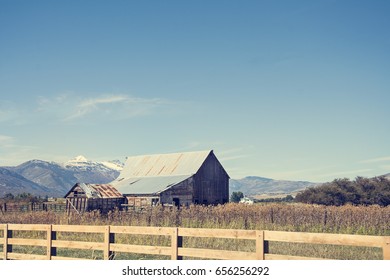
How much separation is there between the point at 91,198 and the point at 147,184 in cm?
817

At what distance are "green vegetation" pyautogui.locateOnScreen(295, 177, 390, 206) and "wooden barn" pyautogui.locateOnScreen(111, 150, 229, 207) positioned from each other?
11334 mm

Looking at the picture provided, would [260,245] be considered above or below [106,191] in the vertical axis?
below

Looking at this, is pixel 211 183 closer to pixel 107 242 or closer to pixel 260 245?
pixel 107 242

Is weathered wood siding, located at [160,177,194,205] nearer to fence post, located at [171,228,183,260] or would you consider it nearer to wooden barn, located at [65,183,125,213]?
wooden barn, located at [65,183,125,213]

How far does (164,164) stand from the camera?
5944cm

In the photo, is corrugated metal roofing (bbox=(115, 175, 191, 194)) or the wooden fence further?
corrugated metal roofing (bbox=(115, 175, 191, 194))

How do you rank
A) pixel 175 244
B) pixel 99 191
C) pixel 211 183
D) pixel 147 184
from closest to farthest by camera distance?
pixel 175 244
pixel 99 191
pixel 147 184
pixel 211 183

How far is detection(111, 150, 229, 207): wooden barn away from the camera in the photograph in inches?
2025

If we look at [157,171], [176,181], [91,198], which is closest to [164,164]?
[157,171]

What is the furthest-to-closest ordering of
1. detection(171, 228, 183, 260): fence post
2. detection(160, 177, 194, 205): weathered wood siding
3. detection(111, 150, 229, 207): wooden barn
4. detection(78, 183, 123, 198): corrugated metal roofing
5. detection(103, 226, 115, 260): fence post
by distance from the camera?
detection(111, 150, 229, 207): wooden barn → detection(160, 177, 194, 205): weathered wood siding → detection(78, 183, 123, 198): corrugated metal roofing → detection(103, 226, 115, 260): fence post → detection(171, 228, 183, 260): fence post

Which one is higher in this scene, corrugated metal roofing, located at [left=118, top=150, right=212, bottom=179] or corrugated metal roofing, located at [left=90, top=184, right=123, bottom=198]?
corrugated metal roofing, located at [left=118, top=150, right=212, bottom=179]

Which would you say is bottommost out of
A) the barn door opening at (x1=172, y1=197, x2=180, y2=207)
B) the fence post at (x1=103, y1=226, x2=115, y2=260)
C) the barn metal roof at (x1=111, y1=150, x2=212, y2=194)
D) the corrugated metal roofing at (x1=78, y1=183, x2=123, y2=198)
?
the fence post at (x1=103, y1=226, x2=115, y2=260)

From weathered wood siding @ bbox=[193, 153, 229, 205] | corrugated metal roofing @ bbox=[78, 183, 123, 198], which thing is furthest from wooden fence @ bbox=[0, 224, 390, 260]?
weathered wood siding @ bbox=[193, 153, 229, 205]
